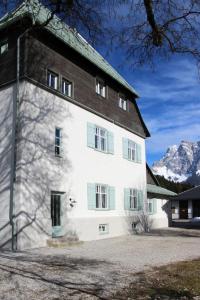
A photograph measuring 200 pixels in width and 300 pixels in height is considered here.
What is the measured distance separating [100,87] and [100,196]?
669 cm

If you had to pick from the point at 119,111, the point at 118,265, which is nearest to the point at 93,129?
the point at 119,111

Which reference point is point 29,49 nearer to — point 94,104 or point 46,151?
point 46,151

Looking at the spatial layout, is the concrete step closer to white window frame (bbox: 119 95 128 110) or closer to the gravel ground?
white window frame (bbox: 119 95 128 110)

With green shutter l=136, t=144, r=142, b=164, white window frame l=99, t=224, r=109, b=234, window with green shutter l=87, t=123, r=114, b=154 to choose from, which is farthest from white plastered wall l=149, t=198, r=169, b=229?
window with green shutter l=87, t=123, r=114, b=154

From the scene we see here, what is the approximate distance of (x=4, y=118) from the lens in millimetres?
17531

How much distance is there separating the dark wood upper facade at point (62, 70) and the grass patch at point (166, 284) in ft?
35.0

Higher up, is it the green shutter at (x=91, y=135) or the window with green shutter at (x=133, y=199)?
the green shutter at (x=91, y=135)

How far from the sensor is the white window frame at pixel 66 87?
20172 millimetres

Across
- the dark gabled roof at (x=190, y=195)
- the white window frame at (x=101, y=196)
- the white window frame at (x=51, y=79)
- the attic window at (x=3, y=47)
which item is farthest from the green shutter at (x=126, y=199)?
the dark gabled roof at (x=190, y=195)

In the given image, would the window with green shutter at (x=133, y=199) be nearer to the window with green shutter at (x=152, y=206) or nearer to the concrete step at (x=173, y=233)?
the concrete step at (x=173, y=233)

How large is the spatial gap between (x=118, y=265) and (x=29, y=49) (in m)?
10.5

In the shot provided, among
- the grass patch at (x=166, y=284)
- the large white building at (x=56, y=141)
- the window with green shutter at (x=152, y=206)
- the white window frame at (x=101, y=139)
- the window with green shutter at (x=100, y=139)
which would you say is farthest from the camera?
the window with green shutter at (x=152, y=206)

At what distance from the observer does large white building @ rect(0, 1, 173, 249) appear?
1664 centimetres

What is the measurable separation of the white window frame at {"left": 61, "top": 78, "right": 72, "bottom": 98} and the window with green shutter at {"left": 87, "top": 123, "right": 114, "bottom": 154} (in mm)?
2205
